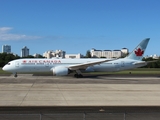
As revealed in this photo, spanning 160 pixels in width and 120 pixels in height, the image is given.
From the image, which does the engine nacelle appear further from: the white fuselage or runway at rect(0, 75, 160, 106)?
runway at rect(0, 75, 160, 106)

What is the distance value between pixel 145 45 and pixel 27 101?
32719mm

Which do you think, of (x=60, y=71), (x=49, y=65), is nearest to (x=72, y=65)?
(x=60, y=71)

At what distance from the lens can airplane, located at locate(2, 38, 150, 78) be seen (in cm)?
3891

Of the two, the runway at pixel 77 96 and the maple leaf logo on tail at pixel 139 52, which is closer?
the runway at pixel 77 96

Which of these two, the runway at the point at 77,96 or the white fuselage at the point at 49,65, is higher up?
the white fuselage at the point at 49,65

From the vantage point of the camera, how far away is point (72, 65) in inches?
1588

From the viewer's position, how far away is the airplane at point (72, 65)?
38.9 meters

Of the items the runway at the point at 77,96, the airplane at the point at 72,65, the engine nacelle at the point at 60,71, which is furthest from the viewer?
the airplane at the point at 72,65

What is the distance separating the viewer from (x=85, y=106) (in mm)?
14094

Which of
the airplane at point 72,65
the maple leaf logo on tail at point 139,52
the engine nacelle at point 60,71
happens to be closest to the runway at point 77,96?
the engine nacelle at point 60,71

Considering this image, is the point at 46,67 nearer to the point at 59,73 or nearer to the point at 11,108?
the point at 59,73

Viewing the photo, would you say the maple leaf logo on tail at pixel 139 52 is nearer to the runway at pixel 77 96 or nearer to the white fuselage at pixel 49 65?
the white fuselage at pixel 49 65

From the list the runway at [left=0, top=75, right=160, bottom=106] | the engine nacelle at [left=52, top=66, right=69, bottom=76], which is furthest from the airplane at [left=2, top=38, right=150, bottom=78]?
the runway at [left=0, top=75, right=160, bottom=106]

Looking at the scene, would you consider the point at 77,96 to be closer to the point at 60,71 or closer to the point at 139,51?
the point at 60,71
